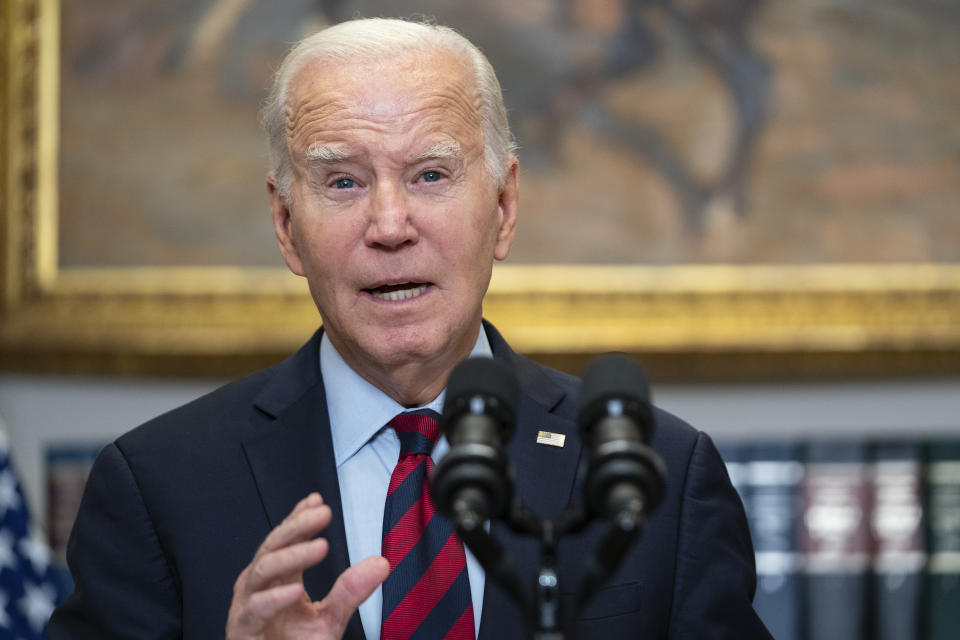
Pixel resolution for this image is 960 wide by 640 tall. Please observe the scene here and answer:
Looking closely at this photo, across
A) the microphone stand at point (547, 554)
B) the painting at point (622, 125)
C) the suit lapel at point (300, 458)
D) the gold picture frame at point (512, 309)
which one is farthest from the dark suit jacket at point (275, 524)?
the painting at point (622, 125)

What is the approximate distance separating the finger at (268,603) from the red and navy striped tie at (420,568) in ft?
1.55

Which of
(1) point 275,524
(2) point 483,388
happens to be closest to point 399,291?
(1) point 275,524

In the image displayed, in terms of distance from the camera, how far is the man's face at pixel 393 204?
2070mm

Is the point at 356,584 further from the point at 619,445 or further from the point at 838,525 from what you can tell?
the point at 838,525

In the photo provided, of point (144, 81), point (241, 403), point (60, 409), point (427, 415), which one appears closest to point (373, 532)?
point (427, 415)

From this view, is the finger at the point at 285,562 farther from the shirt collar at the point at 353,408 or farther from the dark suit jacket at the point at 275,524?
the shirt collar at the point at 353,408

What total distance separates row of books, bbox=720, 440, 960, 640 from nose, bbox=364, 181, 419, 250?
111 inches

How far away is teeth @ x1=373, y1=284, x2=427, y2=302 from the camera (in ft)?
6.90

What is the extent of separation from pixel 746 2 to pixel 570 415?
298cm

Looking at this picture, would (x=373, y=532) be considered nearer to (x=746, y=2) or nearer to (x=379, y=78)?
(x=379, y=78)

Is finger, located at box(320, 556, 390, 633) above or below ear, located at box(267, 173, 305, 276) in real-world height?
below

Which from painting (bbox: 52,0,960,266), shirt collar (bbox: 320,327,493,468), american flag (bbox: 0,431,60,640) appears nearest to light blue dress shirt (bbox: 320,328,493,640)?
shirt collar (bbox: 320,327,493,468)

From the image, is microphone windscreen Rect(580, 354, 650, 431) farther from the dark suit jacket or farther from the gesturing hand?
the dark suit jacket

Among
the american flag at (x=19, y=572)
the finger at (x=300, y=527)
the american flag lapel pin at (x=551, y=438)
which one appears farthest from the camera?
the american flag at (x=19, y=572)
